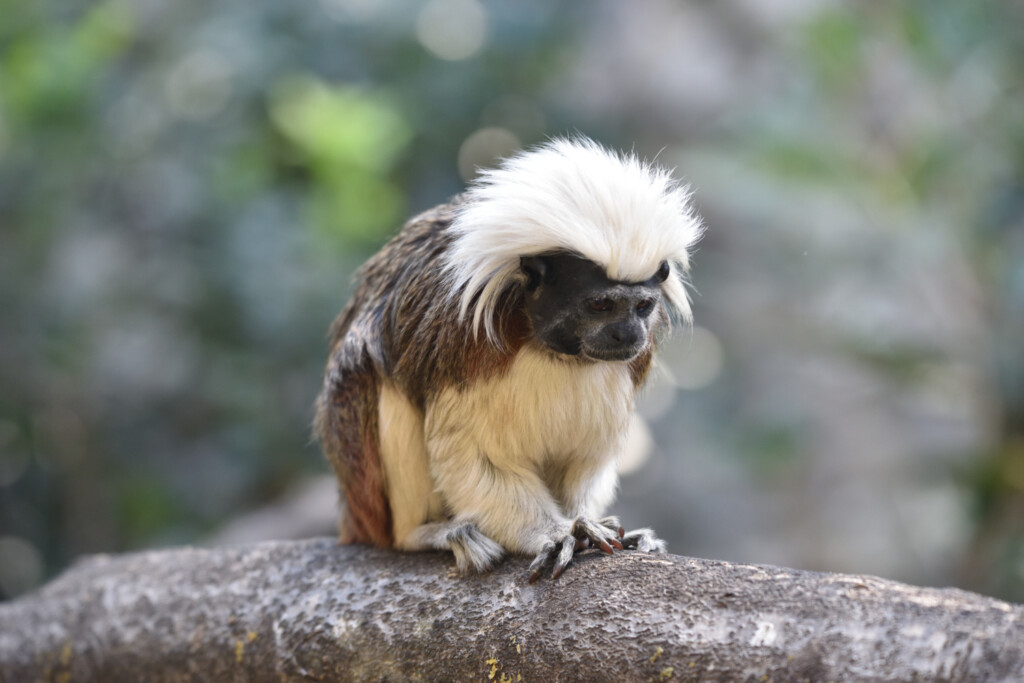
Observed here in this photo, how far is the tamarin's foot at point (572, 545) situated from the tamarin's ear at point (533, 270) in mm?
719

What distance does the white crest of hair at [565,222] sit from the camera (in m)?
2.72

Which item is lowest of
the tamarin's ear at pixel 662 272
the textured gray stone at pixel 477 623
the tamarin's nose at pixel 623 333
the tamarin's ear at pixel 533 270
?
the textured gray stone at pixel 477 623

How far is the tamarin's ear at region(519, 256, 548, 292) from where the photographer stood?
9.32 ft

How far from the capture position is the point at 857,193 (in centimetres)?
635

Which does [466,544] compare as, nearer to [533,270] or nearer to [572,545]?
[572,545]

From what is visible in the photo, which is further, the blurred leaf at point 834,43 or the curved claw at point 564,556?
the blurred leaf at point 834,43

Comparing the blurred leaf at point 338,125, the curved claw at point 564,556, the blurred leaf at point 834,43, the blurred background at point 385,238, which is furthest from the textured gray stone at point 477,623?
the blurred leaf at point 834,43

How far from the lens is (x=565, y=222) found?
2.73 metres

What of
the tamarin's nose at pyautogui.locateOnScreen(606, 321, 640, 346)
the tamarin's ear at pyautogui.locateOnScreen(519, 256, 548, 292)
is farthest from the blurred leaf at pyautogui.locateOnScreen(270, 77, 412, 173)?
the tamarin's nose at pyautogui.locateOnScreen(606, 321, 640, 346)

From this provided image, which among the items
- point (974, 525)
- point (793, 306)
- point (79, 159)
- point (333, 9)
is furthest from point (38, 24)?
point (974, 525)

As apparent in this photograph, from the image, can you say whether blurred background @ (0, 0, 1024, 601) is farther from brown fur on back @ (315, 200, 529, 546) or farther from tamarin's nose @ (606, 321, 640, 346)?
tamarin's nose @ (606, 321, 640, 346)

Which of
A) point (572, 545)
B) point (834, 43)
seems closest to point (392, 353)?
point (572, 545)

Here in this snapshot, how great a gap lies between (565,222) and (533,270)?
212mm

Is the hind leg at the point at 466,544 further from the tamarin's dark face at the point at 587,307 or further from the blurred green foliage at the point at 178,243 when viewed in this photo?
the blurred green foliage at the point at 178,243
